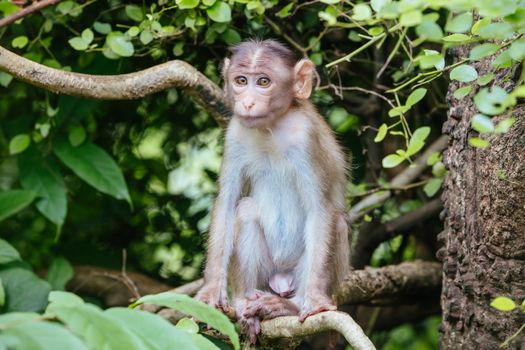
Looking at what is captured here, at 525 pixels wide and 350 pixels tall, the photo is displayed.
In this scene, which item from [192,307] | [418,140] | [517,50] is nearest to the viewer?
[192,307]

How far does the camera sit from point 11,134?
8.60 m

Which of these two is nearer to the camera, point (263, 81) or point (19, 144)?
point (263, 81)

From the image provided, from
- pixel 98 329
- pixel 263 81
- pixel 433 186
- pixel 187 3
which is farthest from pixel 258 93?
pixel 98 329

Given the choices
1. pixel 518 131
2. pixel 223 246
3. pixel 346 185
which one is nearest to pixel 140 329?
pixel 518 131

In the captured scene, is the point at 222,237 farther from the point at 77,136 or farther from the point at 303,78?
the point at 77,136

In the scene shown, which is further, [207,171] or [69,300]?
[207,171]

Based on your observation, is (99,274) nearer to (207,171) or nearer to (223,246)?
(207,171)

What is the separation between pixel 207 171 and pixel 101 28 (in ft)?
9.40

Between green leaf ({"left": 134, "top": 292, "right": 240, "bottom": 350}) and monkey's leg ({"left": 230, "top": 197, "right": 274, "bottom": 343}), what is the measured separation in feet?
9.42

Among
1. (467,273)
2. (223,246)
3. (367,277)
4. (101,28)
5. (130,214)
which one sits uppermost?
(101,28)

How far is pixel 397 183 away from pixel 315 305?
9.17 feet

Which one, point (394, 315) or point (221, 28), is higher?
point (221, 28)

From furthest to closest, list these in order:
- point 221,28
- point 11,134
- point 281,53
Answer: point 11,134 → point 221,28 → point 281,53

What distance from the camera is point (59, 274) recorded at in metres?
8.33
